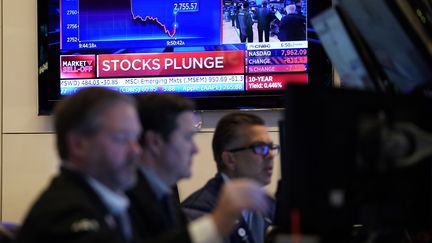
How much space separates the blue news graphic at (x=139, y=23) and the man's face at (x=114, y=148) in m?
2.82

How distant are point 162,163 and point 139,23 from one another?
256 cm

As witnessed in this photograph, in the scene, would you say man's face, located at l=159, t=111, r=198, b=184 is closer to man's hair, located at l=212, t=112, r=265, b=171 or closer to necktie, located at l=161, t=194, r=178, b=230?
necktie, located at l=161, t=194, r=178, b=230

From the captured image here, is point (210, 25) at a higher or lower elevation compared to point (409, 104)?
higher

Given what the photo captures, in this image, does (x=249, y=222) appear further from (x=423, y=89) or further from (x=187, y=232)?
(x=187, y=232)

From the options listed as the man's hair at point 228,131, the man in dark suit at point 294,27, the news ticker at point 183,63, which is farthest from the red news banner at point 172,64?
the man's hair at point 228,131

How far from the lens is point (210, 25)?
14.0ft

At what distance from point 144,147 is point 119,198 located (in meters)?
0.41

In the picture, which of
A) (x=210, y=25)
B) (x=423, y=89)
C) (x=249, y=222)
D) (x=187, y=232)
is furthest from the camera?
(x=210, y=25)

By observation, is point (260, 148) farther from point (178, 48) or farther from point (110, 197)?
point (178, 48)

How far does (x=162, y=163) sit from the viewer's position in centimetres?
188

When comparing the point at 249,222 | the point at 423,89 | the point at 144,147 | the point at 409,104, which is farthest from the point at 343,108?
the point at 249,222

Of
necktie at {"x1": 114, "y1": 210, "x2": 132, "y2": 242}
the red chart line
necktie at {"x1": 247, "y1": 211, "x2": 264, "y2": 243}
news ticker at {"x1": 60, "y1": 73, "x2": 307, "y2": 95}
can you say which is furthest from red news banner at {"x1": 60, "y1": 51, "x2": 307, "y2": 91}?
necktie at {"x1": 114, "y1": 210, "x2": 132, "y2": 242}

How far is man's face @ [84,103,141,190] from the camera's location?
1443 millimetres

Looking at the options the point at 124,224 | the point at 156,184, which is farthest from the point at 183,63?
the point at 124,224
